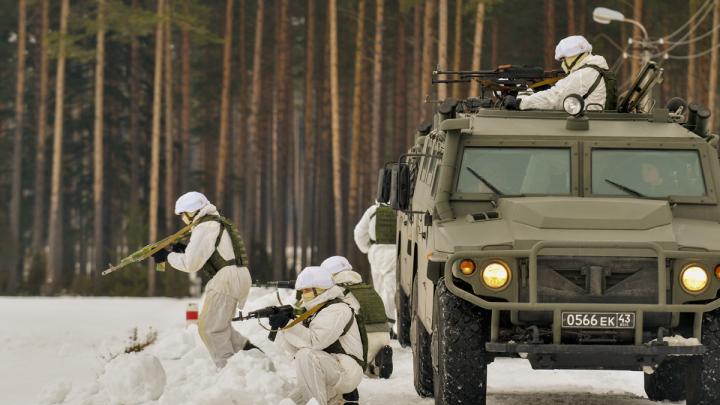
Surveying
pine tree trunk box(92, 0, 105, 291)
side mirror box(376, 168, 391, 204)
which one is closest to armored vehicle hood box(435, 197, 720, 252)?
side mirror box(376, 168, 391, 204)

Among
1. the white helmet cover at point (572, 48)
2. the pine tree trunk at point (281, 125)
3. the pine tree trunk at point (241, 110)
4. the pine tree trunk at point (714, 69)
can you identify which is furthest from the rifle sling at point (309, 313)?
the pine tree trunk at point (241, 110)

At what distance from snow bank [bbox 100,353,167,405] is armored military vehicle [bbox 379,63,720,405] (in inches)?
89.3

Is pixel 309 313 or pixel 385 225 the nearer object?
pixel 309 313

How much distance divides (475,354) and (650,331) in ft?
4.14

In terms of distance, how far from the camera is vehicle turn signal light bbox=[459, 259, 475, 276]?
396 inches

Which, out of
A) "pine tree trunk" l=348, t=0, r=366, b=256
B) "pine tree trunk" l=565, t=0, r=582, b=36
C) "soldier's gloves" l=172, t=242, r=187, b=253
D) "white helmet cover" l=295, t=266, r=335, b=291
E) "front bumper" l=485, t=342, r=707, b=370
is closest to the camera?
"front bumper" l=485, t=342, r=707, b=370

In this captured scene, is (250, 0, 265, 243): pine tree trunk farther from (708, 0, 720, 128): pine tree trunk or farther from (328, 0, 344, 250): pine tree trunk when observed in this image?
(708, 0, 720, 128): pine tree trunk

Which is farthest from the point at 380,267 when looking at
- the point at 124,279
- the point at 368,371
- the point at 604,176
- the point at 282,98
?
the point at 282,98

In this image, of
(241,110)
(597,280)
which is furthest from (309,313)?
(241,110)

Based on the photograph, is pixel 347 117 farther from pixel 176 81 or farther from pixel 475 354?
pixel 475 354

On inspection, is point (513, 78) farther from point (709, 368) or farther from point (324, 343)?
point (709, 368)

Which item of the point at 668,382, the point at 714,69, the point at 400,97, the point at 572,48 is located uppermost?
the point at 714,69

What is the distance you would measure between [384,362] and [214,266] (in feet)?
6.41

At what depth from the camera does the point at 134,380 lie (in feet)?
37.9
